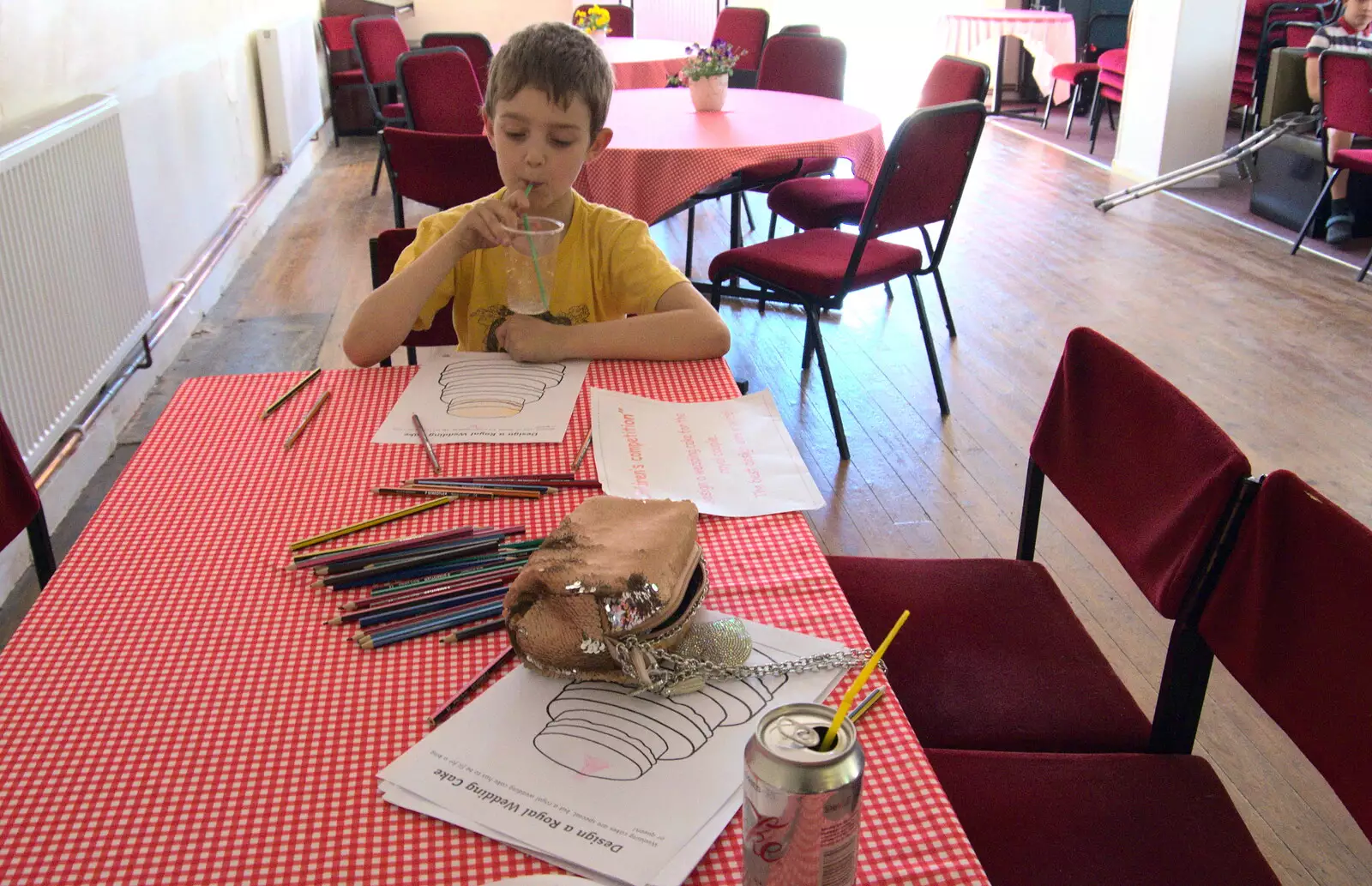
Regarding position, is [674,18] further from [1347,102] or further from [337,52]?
[1347,102]

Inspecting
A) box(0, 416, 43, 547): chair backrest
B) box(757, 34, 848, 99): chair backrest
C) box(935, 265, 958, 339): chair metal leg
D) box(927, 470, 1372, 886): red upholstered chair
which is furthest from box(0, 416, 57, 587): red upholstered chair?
box(757, 34, 848, 99): chair backrest

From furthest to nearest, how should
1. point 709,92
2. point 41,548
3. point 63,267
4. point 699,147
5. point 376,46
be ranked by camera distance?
point 376,46, point 709,92, point 699,147, point 63,267, point 41,548

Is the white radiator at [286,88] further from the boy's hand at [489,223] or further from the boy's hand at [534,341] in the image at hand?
the boy's hand at [534,341]

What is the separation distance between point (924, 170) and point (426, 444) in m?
1.96

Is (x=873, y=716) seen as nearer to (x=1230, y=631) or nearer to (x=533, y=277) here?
(x=1230, y=631)

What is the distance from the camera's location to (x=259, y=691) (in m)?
0.79

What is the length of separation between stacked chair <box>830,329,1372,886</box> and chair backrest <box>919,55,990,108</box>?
2.25 m

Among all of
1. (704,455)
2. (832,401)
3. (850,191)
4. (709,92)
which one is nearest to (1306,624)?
(704,455)

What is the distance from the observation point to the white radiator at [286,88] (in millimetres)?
5395

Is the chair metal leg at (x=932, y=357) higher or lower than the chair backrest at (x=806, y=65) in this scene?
lower

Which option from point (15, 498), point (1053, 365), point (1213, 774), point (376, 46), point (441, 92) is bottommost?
point (1053, 365)

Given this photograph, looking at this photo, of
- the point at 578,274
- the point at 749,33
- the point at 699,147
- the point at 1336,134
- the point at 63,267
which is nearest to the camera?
the point at 578,274

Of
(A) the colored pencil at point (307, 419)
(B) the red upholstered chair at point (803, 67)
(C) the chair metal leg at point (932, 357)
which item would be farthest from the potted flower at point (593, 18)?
(A) the colored pencil at point (307, 419)

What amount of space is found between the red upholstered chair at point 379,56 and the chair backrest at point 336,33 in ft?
5.10
